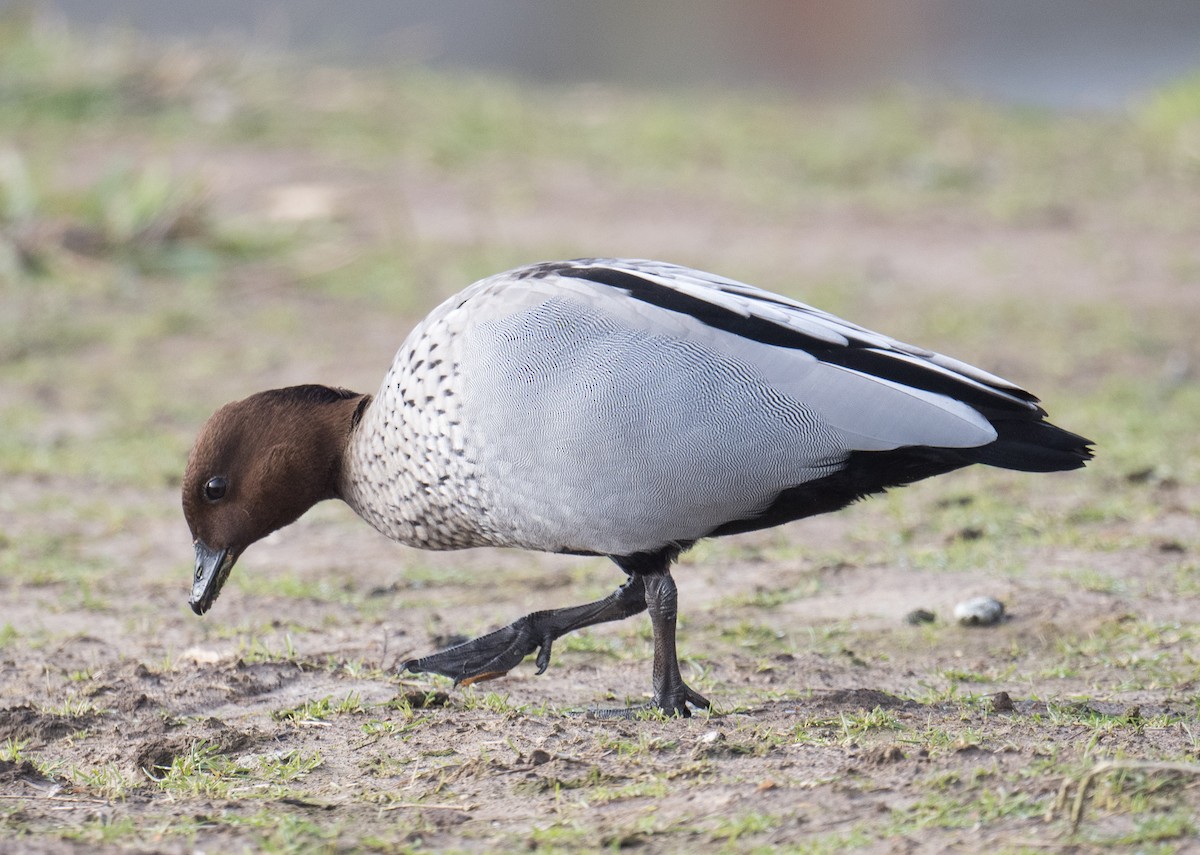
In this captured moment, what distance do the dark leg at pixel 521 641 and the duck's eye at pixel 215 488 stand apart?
685 millimetres

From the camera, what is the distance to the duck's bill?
13.7ft

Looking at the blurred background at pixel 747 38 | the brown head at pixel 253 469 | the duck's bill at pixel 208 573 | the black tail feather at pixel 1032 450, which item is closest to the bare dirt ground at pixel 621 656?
the duck's bill at pixel 208 573

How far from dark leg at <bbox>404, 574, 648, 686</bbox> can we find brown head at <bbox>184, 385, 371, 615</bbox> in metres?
0.60

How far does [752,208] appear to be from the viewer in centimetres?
1045

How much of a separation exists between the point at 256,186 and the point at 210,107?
80.0 inches

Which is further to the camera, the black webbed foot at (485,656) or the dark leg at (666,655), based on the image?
the black webbed foot at (485,656)

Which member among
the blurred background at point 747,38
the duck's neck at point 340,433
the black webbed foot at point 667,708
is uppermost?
the blurred background at point 747,38

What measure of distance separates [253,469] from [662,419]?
1.21 m

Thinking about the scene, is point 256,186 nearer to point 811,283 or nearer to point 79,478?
point 811,283

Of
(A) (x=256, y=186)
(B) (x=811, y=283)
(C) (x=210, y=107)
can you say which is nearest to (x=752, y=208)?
(B) (x=811, y=283)

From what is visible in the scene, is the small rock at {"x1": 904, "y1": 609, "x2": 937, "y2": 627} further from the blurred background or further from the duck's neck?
the blurred background

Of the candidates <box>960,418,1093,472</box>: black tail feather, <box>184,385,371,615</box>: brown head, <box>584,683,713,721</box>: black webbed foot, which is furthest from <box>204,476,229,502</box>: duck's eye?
<box>960,418,1093,472</box>: black tail feather

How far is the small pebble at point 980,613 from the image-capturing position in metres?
4.43

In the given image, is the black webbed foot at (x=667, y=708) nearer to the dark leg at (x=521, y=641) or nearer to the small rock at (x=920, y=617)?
the dark leg at (x=521, y=641)
